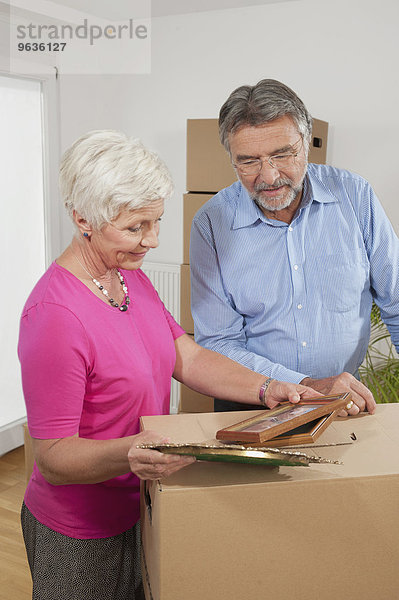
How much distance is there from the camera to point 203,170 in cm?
261

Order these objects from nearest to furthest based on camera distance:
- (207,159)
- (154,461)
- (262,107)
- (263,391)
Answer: (154,461) → (263,391) → (262,107) → (207,159)

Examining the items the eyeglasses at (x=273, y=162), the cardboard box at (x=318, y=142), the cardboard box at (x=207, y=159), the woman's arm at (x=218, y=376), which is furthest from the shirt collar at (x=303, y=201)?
the cardboard box at (x=318, y=142)

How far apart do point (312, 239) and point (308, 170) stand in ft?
0.65

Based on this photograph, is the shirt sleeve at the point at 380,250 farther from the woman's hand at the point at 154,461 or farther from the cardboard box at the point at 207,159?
the cardboard box at the point at 207,159

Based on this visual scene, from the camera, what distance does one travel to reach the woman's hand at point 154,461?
2.67 feet

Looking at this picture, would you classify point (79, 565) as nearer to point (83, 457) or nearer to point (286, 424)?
point (83, 457)

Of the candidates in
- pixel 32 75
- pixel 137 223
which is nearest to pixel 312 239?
pixel 137 223

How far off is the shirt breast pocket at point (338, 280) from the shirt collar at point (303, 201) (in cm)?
15

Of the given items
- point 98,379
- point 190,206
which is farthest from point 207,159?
point 98,379

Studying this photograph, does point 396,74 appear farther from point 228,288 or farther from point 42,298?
point 42,298

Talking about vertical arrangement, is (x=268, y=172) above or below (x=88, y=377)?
above

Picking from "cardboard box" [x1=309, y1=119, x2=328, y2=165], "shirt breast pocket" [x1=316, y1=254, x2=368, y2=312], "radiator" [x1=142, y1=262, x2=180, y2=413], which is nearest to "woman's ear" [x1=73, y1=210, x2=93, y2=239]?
"shirt breast pocket" [x1=316, y1=254, x2=368, y2=312]

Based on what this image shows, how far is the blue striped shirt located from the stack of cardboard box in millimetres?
1046

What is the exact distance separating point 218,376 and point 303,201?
0.52 metres
